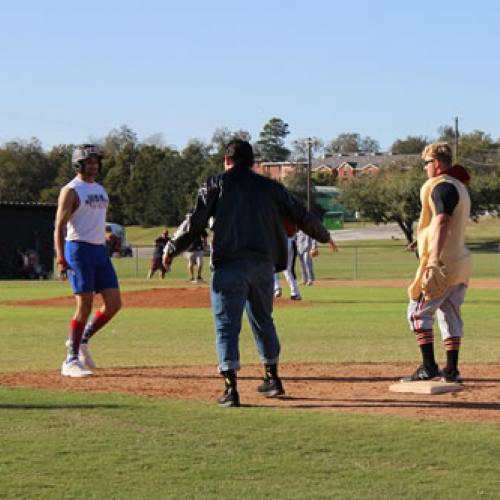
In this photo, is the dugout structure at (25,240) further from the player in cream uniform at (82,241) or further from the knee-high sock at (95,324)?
the player in cream uniform at (82,241)

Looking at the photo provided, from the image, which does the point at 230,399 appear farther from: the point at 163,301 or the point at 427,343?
the point at 163,301

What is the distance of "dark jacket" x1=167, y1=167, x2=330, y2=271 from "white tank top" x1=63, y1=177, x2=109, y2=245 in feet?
6.86

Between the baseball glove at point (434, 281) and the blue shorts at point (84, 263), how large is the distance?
3.08 m

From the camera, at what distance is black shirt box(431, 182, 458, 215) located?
960 cm

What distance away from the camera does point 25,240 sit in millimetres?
49688

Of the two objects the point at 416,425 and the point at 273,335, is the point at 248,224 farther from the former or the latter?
the point at 416,425

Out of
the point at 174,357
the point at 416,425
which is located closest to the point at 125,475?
the point at 416,425

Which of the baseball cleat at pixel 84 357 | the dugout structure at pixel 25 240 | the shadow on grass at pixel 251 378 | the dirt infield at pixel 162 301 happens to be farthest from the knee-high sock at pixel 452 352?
the dugout structure at pixel 25 240

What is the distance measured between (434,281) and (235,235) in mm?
1884

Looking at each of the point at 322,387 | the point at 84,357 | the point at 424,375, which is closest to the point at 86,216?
the point at 84,357

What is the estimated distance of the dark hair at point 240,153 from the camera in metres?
8.90

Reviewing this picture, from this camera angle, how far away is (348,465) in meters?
6.58

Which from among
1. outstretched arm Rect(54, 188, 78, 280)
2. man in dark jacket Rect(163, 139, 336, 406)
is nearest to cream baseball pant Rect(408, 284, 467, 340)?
man in dark jacket Rect(163, 139, 336, 406)

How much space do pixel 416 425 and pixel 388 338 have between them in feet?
25.8
